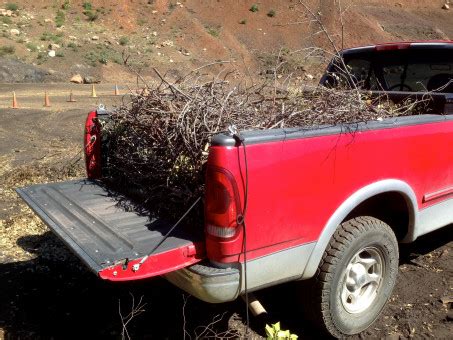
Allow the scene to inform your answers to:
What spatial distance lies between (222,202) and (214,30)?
4705cm

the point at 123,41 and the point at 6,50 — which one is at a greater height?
the point at 6,50

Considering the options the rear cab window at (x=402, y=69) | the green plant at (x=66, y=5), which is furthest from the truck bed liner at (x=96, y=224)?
the green plant at (x=66, y=5)

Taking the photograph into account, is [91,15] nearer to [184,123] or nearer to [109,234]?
[184,123]

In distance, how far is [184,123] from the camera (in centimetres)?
324

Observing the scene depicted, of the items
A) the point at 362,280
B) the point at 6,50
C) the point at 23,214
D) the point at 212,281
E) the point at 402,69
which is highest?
the point at 402,69

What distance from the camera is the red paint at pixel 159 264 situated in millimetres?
2570

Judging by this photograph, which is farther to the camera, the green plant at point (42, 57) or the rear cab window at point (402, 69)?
the green plant at point (42, 57)

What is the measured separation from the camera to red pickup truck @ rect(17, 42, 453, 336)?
265cm

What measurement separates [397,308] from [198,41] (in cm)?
4248

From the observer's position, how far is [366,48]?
535cm

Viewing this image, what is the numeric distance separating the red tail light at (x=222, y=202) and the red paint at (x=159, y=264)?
0.60 feet

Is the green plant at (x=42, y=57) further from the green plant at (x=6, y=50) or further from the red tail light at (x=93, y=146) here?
the red tail light at (x=93, y=146)

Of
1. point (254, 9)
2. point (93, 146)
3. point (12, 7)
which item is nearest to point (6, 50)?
point (12, 7)

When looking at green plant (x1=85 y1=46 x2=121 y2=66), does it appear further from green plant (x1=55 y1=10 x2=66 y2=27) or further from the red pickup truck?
the red pickup truck
